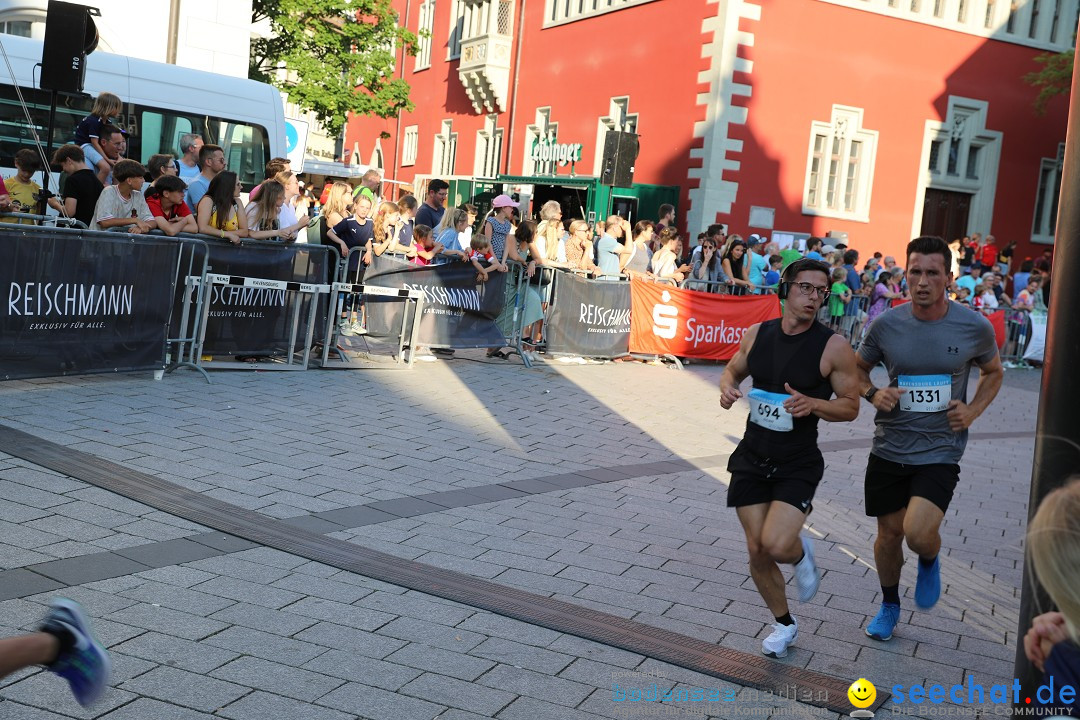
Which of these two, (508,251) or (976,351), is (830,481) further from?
(508,251)

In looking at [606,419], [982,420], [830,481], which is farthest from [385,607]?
[982,420]

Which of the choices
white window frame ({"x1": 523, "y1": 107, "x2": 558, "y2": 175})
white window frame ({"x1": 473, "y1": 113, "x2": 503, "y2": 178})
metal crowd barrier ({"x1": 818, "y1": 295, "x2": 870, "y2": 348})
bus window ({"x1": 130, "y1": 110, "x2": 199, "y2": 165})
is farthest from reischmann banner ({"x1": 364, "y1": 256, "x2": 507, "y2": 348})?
white window frame ({"x1": 473, "y1": 113, "x2": 503, "y2": 178})

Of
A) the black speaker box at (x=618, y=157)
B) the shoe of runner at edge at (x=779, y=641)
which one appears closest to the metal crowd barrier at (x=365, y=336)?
the black speaker box at (x=618, y=157)

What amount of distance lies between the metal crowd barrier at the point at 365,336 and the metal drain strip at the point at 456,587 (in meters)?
4.89

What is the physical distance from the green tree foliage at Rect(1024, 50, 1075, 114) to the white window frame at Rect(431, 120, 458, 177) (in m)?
19.5

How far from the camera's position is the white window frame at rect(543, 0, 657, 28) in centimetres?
3040

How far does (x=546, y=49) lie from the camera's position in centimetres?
3472

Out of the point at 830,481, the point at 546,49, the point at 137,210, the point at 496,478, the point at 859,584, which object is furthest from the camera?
the point at 546,49

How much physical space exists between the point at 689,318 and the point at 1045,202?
63.7 ft

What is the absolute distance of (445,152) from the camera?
42.6m

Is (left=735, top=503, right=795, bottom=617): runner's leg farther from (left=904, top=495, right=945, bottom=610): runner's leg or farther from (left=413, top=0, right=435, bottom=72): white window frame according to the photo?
(left=413, top=0, right=435, bottom=72): white window frame

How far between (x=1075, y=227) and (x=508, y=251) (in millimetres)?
10798

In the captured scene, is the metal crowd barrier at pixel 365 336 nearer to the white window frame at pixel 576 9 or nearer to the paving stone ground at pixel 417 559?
the paving stone ground at pixel 417 559

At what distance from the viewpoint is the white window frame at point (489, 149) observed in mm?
38062
